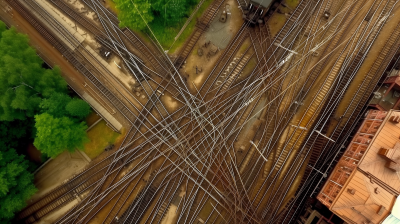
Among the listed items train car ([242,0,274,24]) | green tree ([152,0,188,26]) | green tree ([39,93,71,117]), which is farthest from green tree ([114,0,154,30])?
train car ([242,0,274,24])

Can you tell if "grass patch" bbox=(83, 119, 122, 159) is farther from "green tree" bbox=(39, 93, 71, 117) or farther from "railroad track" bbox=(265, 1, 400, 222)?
"railroad track" bbox=(265, 1, 400, 222)

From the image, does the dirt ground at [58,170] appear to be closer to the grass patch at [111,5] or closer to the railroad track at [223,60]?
the railroad track at [223,60]

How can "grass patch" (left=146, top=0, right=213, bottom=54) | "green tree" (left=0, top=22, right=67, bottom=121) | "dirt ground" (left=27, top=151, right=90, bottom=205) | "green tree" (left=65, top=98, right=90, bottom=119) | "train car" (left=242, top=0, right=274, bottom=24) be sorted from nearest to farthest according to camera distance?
"green tree" (left=0, top=22, right=67, bottom=121)
"green tree" (left=65, top=98, right=90, bottom=119)
"train car" (left=242, top=0, right=274, bottom=24)
"dirt ground" (left=27, top=151, right=90, bottom=205)
"grass patch" (left=146, top=0, right=213, bottom=54)

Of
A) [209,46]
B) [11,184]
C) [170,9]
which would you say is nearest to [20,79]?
[11,184]

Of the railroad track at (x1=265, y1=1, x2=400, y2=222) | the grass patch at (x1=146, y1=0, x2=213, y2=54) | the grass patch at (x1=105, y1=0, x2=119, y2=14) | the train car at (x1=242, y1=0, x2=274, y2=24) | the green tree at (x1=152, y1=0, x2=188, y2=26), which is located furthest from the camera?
the grass patch at (x1=105, y1=0, x2=119, y2=14)

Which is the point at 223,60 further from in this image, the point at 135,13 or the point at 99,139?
the point at 99,139

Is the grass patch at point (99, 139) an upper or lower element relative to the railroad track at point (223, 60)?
lower

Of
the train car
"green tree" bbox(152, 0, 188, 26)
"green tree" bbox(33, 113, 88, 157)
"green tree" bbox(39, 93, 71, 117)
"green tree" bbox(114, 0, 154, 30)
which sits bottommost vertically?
"green tree" bbox(33, 113, 88, 157)

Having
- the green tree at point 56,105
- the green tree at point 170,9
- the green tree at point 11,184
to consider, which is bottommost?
the green tree at point 11,184

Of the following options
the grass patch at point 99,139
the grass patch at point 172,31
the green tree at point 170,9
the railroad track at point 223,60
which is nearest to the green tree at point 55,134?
the grass patch at point 99,139
